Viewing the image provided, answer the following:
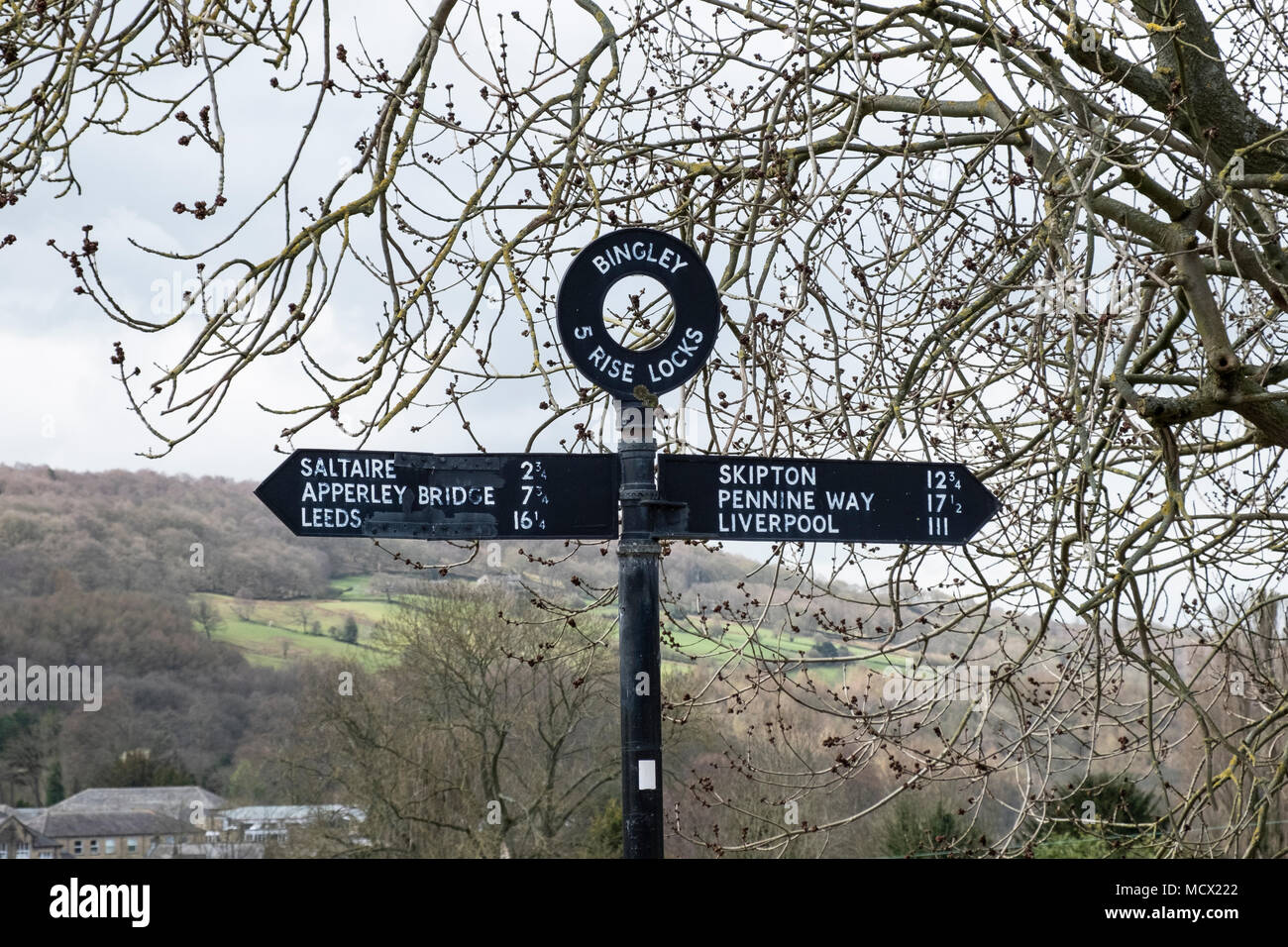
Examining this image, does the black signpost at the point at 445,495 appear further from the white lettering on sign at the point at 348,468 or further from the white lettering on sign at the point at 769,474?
the white lettering on sign at the point at 769,474

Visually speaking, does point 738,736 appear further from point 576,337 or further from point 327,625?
point 576,337

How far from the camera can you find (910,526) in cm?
319

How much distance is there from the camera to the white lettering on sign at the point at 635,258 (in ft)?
9.89

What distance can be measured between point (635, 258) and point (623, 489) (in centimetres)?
52

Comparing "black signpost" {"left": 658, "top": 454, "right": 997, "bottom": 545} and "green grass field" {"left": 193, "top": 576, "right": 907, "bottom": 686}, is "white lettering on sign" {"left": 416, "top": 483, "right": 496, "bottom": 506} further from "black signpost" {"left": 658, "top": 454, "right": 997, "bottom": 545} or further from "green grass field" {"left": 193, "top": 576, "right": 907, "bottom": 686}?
"green grass field" {"left": 193, "top": 576, "right": 907, "bottom": 686}

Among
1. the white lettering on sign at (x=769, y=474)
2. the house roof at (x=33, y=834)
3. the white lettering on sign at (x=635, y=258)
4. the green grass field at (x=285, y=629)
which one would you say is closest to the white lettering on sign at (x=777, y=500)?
the white lettering on sign at (x=769, y=474)

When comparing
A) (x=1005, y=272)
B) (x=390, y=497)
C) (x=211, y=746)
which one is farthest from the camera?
(x=211, y=746)

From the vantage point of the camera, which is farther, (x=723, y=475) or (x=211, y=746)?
(x=211, y=746)

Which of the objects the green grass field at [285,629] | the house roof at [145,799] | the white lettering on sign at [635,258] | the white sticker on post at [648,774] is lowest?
the house roof at [145,799]

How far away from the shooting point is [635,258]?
302 cm

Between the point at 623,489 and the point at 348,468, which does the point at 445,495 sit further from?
the point at 623,489

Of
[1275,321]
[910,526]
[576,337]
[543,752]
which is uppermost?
[1275,321]

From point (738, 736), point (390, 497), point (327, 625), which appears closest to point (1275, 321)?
point (390, 497)
